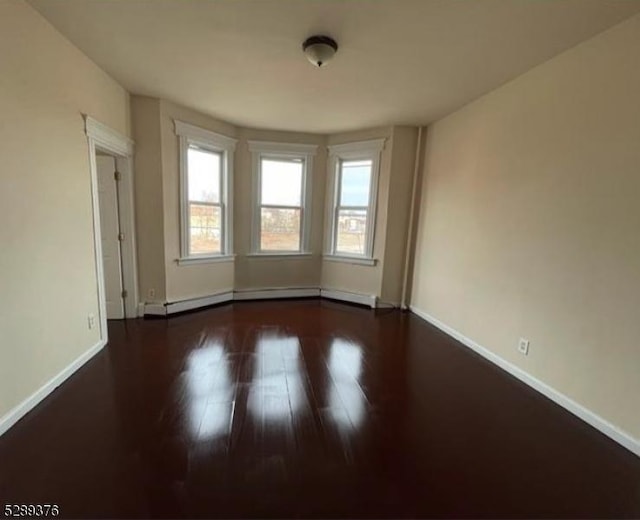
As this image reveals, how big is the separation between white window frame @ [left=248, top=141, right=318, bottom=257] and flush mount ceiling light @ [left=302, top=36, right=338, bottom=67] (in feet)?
7.90

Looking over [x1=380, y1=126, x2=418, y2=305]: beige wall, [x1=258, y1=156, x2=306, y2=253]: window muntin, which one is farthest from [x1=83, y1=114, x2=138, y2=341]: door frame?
[x1=380, y1=126, x2=418, y2=305]: beige wall

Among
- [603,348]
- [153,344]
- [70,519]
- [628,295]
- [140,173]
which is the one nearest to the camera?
[70,519]

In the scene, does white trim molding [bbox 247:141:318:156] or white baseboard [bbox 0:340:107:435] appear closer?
white baseboard [bbox 0:340:107:435]

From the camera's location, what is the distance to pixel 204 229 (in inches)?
173

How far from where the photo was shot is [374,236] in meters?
4.73

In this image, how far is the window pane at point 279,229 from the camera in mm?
4934

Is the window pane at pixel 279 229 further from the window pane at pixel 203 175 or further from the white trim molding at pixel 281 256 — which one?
the window pane at pixel 203 175

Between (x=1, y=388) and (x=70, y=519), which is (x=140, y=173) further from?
(x=70, y=519)

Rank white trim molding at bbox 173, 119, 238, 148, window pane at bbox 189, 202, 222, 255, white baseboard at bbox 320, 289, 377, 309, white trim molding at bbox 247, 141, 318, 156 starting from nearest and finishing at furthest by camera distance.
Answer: white trim molding at bbox 173, 119, 238, 148
window pane at bbox 189, 202, 222, 255
white trim molding at bbox 247, 141, 318, 156
white baseboard at bbox 320, 289, 377, 309

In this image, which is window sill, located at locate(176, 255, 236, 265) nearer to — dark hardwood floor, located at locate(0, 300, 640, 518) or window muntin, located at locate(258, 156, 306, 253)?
window muntin, located at locate(258, 156, 306, 253)

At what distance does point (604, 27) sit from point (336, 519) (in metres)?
3.28

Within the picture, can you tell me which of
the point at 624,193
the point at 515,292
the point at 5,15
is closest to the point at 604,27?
the point at 624,193

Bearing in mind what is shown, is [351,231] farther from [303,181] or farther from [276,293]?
[276,293]

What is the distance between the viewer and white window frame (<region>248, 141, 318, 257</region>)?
15.4 feet
